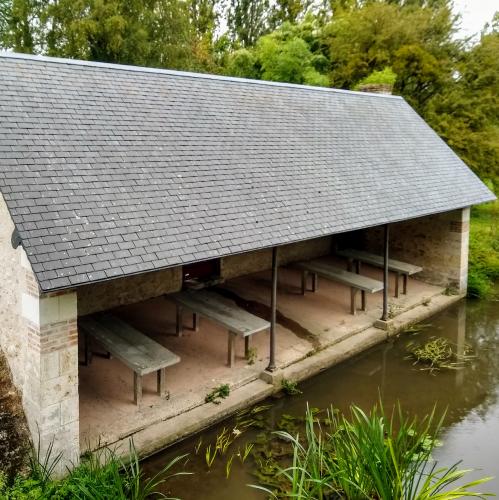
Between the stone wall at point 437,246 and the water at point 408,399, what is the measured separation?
1947mm

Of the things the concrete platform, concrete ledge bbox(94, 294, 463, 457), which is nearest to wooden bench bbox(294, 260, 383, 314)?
the concrete platform

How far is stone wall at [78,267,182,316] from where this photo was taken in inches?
365

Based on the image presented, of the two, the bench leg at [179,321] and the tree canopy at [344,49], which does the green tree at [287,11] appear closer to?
the tree canopy at [344,49]

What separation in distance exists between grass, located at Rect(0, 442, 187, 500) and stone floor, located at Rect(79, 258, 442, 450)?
0.66 m

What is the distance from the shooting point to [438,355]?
30.2 ft

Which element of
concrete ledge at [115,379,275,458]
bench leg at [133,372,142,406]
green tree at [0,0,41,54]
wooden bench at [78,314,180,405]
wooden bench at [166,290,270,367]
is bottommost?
concrete ledge at [115,379,275,458]

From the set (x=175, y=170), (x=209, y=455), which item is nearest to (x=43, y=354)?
(x=209, y=455)

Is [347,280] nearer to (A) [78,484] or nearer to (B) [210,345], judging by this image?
(B) [210,345]

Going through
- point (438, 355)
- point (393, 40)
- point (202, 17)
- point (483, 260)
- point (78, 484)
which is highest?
point (202, 17)

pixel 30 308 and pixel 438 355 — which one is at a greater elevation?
pixel 30 308

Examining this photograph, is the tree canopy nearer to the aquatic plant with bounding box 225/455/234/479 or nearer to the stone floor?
the stone floor

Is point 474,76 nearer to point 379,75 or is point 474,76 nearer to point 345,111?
point 379,75

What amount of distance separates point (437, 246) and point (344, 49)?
10982 mm

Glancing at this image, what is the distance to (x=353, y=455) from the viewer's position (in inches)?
193
